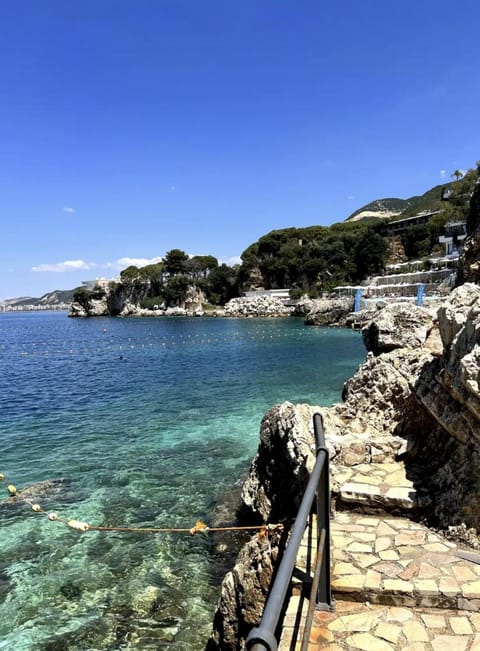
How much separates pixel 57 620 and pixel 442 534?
5.99 meters

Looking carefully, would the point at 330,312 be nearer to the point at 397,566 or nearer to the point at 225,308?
the point at 225,308

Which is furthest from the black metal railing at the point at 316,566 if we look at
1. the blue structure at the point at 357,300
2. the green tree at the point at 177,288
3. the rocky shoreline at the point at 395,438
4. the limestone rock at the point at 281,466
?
the green tree at the point at 177,288

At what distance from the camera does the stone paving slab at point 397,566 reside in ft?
14.5

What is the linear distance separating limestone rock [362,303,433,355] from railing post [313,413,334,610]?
721 cm

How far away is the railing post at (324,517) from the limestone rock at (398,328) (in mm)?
7213

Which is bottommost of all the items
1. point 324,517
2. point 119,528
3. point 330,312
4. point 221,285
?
point 119,528

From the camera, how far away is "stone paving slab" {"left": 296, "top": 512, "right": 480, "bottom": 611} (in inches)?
174

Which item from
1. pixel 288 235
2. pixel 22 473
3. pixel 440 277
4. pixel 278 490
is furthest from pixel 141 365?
pixel 288 235

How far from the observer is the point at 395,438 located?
25.6 ft

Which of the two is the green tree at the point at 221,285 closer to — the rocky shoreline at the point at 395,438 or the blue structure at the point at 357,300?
the blue structure at the point at 357,300

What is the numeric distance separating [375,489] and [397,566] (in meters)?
1.54

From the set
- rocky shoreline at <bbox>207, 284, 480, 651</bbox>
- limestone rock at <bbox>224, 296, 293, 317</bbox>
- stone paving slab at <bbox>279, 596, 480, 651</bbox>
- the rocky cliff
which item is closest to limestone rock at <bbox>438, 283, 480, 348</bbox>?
rocky shoreline at <bbox>207, 284, 480, 651</bbox>

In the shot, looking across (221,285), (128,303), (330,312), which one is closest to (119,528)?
(330,312)

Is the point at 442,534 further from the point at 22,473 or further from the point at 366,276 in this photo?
the point at 366,276
